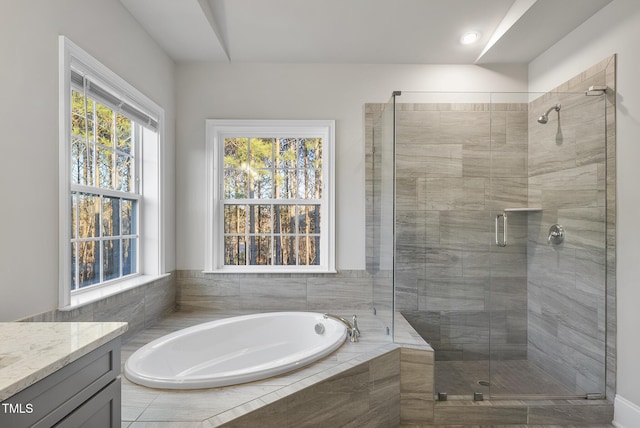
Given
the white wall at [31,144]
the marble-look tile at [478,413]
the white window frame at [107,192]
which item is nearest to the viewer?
the white wall at [31,144]

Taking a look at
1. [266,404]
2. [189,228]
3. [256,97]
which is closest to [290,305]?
[189,228]

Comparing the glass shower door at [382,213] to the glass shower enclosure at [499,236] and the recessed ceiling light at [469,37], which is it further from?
the recessed ceiling light at [469,37]

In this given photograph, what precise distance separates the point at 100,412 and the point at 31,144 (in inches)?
46.5

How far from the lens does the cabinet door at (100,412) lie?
3.15 ft

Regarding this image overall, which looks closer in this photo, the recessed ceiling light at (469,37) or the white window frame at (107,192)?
the white window frame at (107,192)

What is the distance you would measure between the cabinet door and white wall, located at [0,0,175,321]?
28.2 inches

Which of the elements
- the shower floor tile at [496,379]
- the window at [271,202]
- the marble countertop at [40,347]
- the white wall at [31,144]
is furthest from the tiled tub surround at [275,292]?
the marble countertop at [40,347]

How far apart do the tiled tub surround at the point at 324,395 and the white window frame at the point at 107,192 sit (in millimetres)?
432

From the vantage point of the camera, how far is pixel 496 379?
237 cm

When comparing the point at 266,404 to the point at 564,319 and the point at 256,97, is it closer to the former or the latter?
the point at 564,319

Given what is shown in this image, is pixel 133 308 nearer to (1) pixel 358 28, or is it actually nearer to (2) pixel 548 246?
(1) pixel 358 28

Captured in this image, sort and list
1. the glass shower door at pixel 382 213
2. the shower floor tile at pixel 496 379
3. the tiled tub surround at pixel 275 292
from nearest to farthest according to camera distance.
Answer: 1. the shower floor tile at pixel 496 379
2. the glass shower door at pixel 382 213
3. the tiled tub surround at pixel 275 292

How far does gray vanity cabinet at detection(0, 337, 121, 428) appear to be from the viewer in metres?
0.82

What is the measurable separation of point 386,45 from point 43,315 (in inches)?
111
